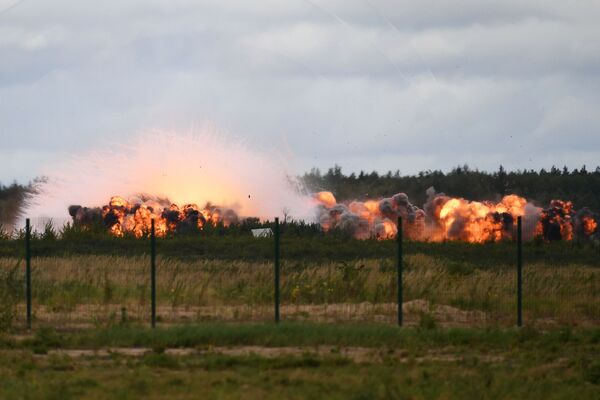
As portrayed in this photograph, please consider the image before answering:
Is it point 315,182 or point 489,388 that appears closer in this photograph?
point 489,388

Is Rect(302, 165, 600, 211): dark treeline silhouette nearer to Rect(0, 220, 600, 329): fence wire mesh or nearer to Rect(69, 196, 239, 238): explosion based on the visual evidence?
Rect(69, 196, 239, 238): explosion

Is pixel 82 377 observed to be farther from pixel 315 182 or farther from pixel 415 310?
pixel 315 182

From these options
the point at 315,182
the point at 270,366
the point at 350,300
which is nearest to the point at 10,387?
the point at 270,366

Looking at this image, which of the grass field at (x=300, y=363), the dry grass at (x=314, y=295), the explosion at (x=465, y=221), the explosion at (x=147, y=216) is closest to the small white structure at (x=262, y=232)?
the explosion at (x=465, y=221)

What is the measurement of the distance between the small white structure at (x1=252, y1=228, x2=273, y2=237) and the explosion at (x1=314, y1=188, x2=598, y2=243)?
4.00 m

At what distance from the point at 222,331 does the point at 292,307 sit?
6987mm

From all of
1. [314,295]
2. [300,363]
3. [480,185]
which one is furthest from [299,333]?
[480,185]

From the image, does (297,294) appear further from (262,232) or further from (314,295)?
(262,232)

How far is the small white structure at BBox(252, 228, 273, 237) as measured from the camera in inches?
2579

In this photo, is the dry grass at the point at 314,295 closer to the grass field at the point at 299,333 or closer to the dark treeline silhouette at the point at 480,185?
the grass field at the point at 299,333

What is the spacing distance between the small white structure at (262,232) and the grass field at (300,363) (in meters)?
38.8

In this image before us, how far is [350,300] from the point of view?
1307 inches

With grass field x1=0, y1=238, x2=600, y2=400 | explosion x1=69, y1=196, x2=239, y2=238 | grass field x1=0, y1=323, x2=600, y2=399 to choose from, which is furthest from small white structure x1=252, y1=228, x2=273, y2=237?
grass field x1=0, y1=323, x2=600, y2=399

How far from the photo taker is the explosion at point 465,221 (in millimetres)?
68688
